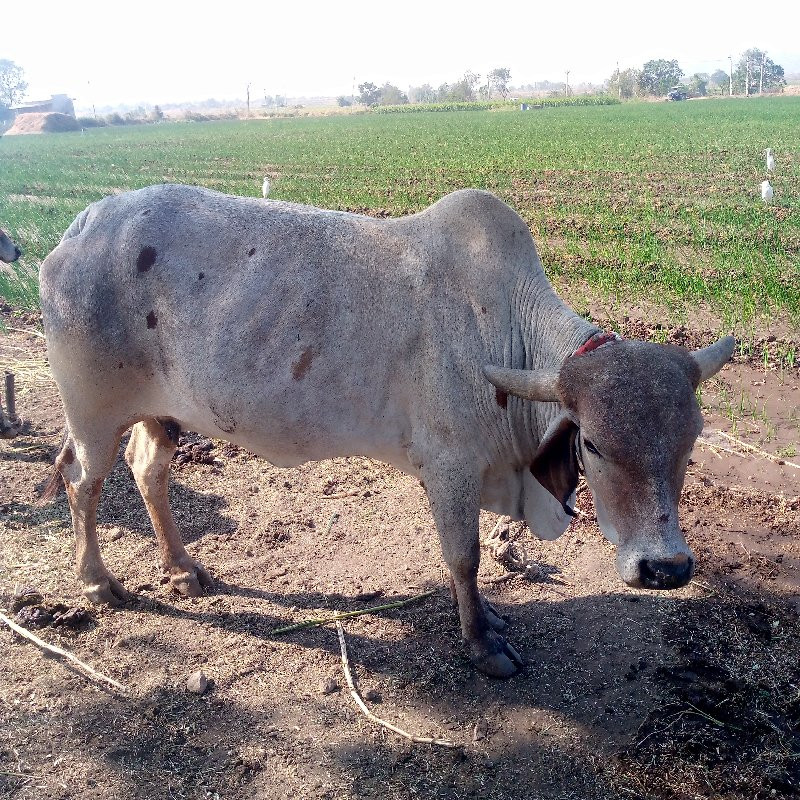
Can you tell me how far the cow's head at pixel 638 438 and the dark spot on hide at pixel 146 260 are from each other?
1949 mm

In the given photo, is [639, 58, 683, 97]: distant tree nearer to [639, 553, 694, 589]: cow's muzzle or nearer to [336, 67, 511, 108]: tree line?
[336, 67, 511, 108]: tree line

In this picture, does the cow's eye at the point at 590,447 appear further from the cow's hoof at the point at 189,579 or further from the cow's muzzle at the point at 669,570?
the cow's hoof at the point at 189,579

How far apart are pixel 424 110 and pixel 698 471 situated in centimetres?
7595

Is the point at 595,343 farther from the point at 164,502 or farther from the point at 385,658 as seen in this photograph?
the point at 164,502

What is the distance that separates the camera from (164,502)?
14.5 feet

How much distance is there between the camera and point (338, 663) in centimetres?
377

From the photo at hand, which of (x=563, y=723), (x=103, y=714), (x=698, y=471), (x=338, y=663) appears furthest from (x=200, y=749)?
(x=698, y=471)

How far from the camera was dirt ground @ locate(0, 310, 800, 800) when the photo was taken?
3096 millimetres

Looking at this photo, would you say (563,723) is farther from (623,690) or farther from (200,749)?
(200,749)

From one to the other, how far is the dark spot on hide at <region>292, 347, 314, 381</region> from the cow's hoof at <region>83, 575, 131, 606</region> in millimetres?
1649

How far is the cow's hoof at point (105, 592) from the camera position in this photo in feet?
13.8

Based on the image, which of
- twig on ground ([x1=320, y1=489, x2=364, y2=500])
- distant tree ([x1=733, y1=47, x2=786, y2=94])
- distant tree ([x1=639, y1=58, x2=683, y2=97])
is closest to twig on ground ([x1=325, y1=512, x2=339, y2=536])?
twig on ground ([x1=320, y1=489, x2=364, y2=500])

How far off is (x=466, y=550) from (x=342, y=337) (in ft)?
3.59

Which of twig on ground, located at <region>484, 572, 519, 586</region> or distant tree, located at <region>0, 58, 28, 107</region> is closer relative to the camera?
twig on ground, located at <region>484, 572, 519, 586</region>
